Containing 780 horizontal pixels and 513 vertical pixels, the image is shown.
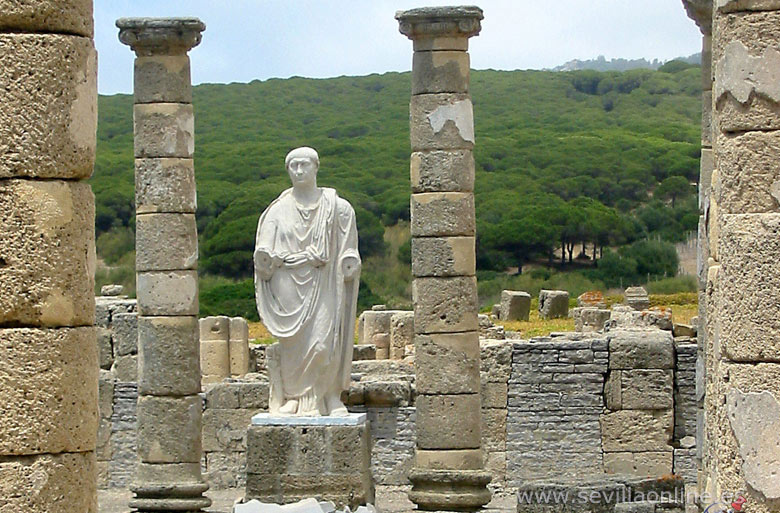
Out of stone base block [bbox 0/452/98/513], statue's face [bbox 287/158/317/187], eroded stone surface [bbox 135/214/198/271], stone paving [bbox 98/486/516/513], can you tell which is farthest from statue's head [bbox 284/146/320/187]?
stone base block [bbox 0/452/98/513]

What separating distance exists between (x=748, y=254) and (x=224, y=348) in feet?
52.2

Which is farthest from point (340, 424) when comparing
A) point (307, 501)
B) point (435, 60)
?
point (435, 60)

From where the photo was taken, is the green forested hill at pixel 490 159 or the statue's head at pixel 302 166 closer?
the statue's head at pixel 302 166

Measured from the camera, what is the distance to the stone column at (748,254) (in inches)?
316

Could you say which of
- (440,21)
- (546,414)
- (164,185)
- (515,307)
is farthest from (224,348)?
(440,21)

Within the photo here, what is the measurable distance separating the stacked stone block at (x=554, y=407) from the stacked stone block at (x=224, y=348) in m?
5.02

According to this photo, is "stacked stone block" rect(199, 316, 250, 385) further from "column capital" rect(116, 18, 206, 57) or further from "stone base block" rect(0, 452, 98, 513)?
"stone base block" rect(0, 452, 98, 513)

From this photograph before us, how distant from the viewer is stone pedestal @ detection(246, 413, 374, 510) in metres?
13.9

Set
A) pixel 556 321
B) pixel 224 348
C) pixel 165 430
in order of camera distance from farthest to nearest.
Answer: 1. pixel 556 321
2. pixel 224 348
3. pixel 165 430

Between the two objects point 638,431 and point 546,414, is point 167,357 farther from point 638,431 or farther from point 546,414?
point 638,431

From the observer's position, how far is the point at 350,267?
1423 centimetres

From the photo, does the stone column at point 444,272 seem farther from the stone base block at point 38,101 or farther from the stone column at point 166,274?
the stone base block at point 38,101

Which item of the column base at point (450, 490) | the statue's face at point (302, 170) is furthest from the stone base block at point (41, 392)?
the column base at point (450, 490)

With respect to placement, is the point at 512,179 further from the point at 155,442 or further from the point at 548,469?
the point at 155,442
